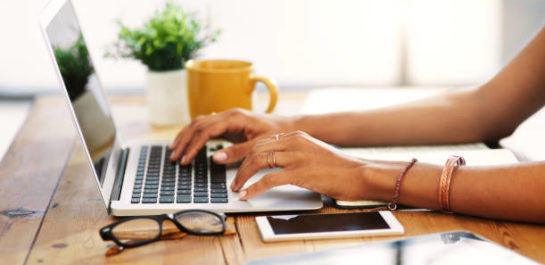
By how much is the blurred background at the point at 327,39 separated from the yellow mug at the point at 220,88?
89 cm

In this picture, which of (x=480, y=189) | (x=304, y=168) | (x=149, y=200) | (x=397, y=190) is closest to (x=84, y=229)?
(x=149, y=200)

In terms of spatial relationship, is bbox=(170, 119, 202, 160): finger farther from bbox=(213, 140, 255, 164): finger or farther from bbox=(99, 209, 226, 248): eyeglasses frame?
bbox=(99, 209, 226, 248): eyeglasses frame

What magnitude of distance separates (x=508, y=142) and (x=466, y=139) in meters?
0.07

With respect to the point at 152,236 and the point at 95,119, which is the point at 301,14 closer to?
the point at 95,119

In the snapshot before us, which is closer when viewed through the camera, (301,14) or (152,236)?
(152,236)

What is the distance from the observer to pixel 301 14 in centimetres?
237

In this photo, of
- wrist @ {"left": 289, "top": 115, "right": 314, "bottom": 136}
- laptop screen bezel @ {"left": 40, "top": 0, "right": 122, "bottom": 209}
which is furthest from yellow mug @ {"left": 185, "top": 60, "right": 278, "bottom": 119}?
laptop screen bezel @ {"left": 40, "top": 0, "right": 122, "bottom": 209}

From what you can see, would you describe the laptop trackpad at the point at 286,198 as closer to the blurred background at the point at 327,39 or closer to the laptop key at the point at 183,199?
the laptop key at the point at 183,199

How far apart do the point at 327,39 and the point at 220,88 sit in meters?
1.17

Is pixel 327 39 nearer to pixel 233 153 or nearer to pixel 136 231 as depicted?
pixel 233 153

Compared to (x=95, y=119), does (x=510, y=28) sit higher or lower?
lower

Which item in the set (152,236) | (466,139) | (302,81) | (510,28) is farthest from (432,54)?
(152,236)

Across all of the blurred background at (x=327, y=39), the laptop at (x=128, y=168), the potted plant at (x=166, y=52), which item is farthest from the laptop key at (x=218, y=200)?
the blurred background at (x=327, y=39)

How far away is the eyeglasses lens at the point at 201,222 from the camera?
2.74ft
